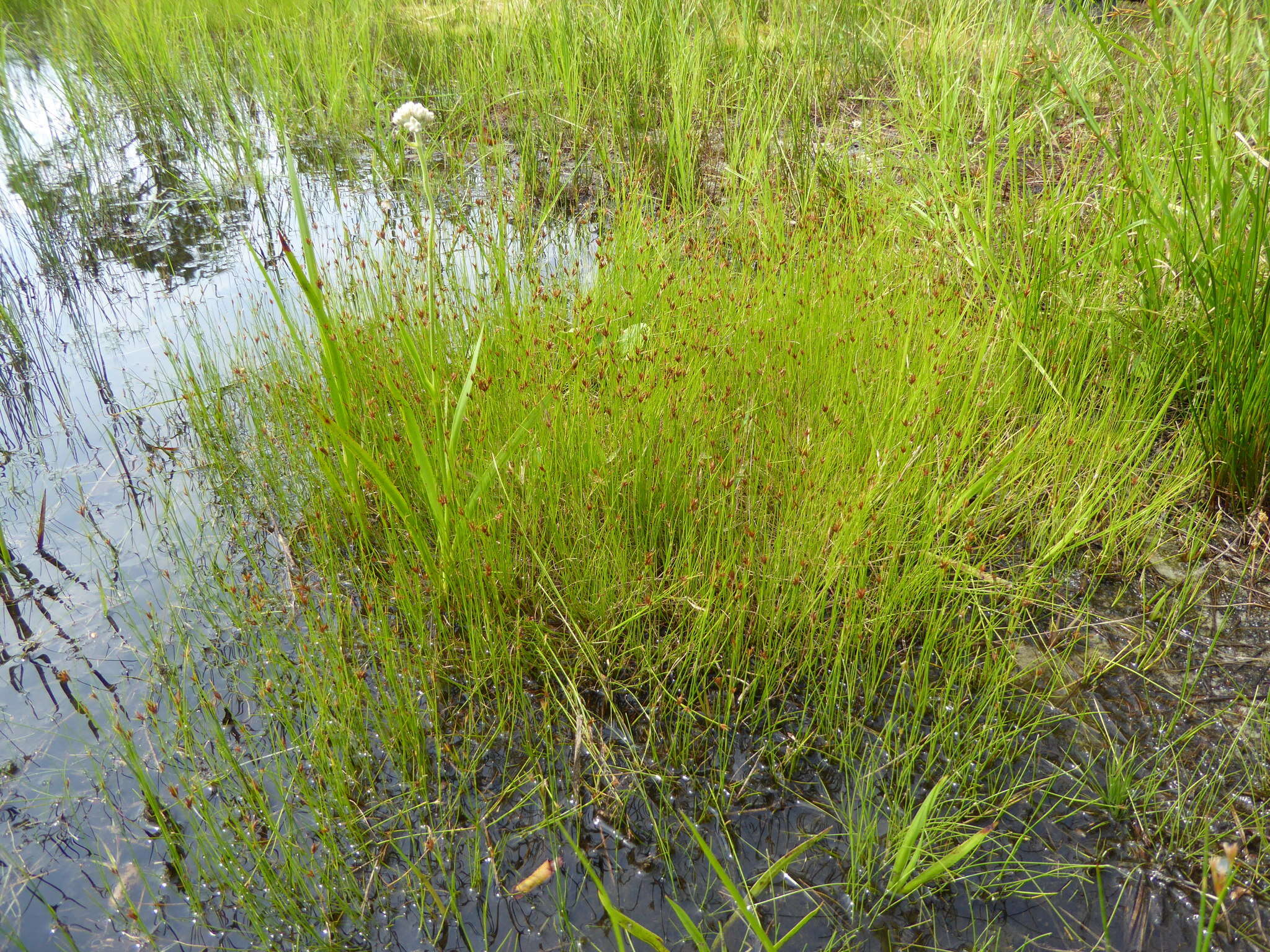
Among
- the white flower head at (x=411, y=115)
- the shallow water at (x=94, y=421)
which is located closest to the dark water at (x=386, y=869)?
the shallow water at (x=94, y=421)

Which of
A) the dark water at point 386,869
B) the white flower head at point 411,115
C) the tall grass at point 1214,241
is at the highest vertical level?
the white flower head at point 411,115

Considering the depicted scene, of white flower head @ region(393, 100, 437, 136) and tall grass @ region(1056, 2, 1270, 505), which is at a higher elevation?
white flower head @ region(393, 100, 437, 136)

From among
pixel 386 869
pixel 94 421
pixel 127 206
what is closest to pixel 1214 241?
pixel 386 869

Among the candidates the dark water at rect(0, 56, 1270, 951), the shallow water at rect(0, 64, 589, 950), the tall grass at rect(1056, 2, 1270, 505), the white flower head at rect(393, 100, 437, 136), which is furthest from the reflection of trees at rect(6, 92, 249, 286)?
the tall grass at rect(1056, 2, 1270, 505)

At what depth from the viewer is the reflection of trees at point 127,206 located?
174 inches

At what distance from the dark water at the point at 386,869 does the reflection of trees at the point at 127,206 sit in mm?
967

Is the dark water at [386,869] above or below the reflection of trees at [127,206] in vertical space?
below

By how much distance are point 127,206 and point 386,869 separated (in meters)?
5.08

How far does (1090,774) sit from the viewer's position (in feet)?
6.08

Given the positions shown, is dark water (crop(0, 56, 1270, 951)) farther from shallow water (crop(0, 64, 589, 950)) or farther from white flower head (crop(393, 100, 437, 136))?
white flower head (crop(393, 100, 437, 136))

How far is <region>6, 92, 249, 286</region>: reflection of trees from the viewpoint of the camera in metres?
4.42

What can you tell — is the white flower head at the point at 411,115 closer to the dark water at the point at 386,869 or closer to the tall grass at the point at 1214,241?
the dark water at the point at 386,869

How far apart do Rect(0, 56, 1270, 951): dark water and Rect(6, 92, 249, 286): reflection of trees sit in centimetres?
97

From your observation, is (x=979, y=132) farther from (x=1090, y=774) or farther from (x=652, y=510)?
(x=1090, y=774)
